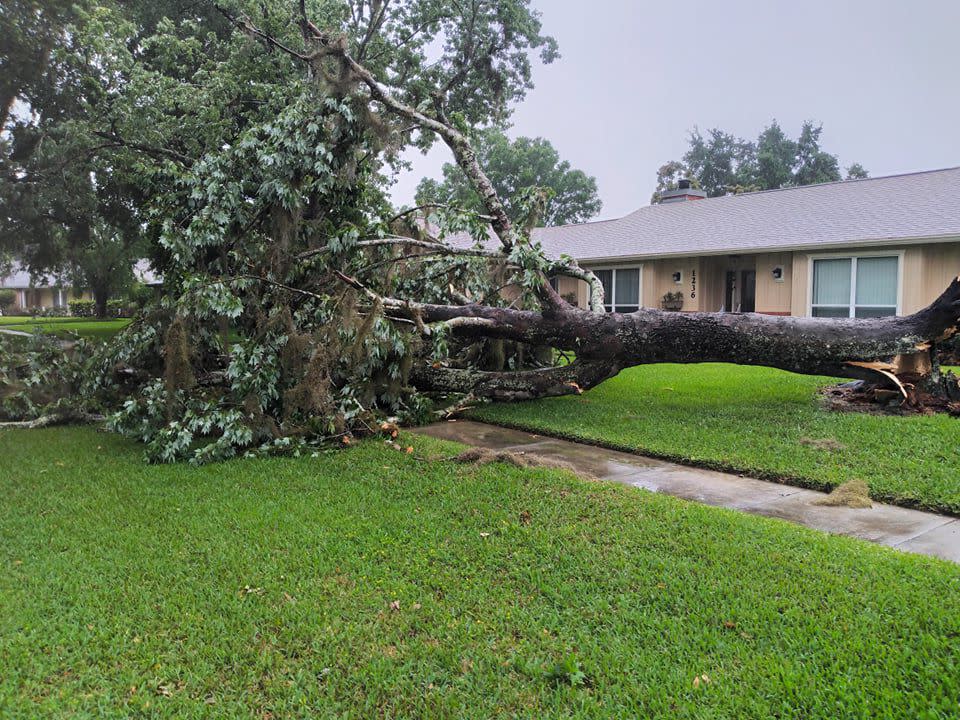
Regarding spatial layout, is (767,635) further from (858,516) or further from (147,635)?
(147,635)

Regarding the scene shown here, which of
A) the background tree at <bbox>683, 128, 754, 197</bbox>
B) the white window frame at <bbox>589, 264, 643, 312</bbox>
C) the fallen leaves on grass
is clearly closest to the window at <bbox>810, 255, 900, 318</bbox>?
the white window frame at <bbox>589, 264, 643, 312</bbox>

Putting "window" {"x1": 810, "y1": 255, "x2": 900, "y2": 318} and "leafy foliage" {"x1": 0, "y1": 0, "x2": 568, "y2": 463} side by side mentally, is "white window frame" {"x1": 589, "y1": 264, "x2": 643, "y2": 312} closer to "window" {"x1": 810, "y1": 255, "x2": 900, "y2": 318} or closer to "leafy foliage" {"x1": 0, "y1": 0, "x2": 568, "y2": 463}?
"window" {"x1": 810, "y1": 255, "x2": 900, "y2": 318}

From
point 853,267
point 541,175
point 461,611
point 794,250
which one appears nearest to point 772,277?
point 794,250

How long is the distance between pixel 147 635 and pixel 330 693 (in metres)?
1.00

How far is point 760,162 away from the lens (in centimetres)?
4828

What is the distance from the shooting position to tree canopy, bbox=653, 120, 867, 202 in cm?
4766

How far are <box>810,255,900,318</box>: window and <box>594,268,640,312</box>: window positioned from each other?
4.89 metres

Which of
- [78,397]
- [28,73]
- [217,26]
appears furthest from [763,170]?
[78,397]

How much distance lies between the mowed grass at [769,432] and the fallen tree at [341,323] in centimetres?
60

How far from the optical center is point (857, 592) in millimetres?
3277

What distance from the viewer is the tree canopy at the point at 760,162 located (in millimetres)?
47656

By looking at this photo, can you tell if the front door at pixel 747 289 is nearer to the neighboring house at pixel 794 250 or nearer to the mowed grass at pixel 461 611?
the neighboring house at pixel 794 250

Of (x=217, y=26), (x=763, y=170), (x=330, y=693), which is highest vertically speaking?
(x=763, y=170)

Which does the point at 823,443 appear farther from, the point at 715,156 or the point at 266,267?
the point at 715,156
